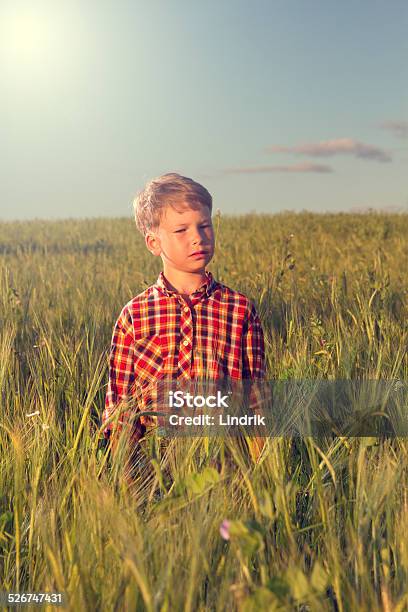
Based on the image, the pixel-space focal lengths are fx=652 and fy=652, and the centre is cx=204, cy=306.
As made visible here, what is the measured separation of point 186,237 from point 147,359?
40cm

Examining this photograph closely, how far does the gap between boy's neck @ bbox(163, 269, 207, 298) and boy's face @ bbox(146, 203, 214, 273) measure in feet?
0.09

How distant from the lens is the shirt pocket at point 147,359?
203cm

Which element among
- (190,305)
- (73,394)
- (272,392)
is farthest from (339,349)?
(73,394)

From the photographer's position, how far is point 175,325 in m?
2.04

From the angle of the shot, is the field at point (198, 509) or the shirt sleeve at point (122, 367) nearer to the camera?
the field at point (198, 509)

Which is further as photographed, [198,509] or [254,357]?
[254,357]

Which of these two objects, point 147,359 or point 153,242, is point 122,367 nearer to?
point 147,359

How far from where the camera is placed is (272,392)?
2131 millimetres

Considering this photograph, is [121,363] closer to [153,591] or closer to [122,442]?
[122,442]

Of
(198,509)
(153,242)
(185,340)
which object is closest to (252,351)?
(185,340)

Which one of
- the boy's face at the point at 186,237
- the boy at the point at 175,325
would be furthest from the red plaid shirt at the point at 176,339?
the boy's face at the point at 186,237

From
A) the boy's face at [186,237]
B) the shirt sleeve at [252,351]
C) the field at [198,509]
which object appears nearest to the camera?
the field at [198,509]

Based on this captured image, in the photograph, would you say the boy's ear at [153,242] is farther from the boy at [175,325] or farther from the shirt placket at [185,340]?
the shirt placket at [185,340]

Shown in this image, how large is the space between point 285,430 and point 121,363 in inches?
22.1
